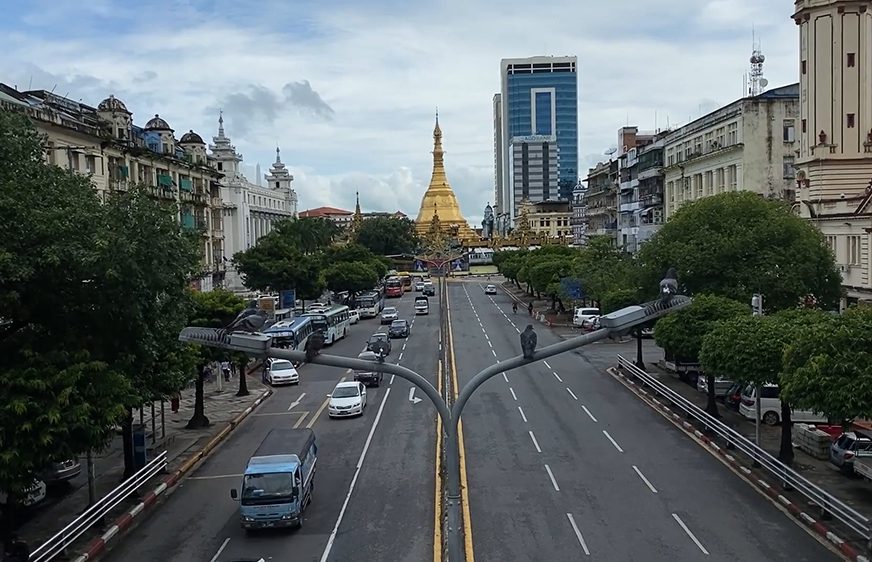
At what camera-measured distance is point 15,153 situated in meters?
20.0

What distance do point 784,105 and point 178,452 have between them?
51341mm

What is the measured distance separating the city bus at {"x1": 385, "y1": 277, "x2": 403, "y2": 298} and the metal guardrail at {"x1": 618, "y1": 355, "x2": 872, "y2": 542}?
219 ft

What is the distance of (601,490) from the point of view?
2420 centimetres

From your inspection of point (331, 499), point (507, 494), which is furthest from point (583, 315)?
point (331, 499)

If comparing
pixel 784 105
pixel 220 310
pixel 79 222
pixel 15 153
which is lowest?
pixel 220 310

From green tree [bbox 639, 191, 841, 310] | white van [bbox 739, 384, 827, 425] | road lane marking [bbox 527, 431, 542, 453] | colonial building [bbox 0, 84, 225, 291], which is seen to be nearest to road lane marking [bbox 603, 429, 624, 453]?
road lane marking [bbox 527, 431, 542, 453]

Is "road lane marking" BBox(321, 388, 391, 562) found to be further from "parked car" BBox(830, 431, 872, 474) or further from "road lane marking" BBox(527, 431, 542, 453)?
"parked car" BBox(830, 431, 872, 474)

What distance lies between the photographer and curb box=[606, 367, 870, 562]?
19427 mm

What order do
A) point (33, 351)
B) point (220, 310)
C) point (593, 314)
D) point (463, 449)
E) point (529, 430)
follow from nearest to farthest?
A: point (33, 351) → point (463, 449) → point (529, 430) → point (220, 310) → point (593, 314)

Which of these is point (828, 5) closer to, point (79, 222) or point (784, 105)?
Result: point (784, 105)

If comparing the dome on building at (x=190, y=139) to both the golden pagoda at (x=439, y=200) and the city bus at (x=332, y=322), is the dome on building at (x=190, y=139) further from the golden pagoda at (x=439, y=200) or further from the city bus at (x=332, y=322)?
the golden pagoda at (x=439, y=200)

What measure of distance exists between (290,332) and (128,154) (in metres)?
15.3

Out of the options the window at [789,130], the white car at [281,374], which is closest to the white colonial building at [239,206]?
the white car at [281,374]

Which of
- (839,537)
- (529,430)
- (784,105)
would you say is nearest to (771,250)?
(529,430)
